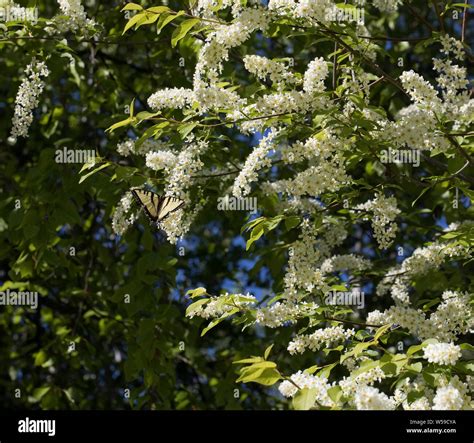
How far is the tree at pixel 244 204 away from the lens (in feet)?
10.7

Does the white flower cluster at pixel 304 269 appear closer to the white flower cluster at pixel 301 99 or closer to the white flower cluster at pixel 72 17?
the white flower cluster at pixel 301 99

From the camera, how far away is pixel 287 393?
2.60 meters

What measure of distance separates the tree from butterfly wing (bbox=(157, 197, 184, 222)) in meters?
0.04

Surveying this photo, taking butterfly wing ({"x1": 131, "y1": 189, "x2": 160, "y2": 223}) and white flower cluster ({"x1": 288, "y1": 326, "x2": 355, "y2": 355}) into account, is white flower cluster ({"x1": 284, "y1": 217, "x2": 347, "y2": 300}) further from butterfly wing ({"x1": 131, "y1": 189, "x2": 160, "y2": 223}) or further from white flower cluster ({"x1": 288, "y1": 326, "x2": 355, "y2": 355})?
butterfly wing ({"x1": 131, "y1": 189, "x2": 160, "y2": 223})

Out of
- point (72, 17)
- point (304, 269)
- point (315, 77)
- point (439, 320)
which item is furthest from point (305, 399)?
point (72, 17)

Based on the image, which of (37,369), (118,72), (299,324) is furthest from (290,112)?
(37,369)

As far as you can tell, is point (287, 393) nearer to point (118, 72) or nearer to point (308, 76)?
point (308, 76)

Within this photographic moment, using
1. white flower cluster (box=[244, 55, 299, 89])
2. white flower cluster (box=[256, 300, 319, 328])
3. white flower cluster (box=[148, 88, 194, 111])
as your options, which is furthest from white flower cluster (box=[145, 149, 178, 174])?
white flower cluster (box=[256, 300, 319, 328])

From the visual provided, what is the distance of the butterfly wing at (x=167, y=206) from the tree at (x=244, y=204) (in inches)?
1.6

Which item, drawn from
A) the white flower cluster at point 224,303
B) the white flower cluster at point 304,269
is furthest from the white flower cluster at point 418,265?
the white flower cluster at point 224,303

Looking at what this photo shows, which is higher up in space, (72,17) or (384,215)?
(72,17)

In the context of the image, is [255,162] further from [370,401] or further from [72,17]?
[72,17]

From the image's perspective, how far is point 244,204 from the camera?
15.0ft

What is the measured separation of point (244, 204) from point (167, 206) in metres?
0.84
